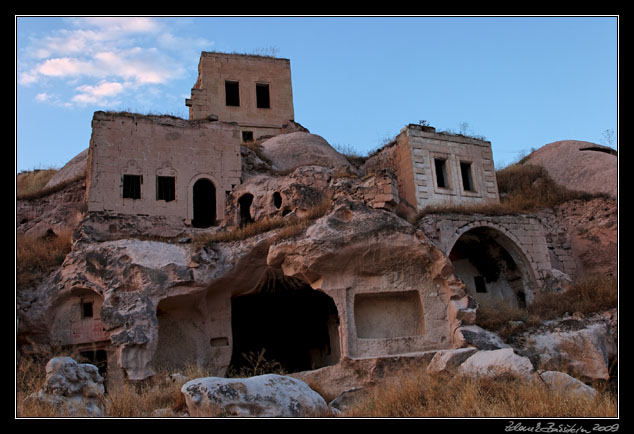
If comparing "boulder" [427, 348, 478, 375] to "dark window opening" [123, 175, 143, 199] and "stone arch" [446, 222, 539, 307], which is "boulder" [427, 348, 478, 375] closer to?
"stone arch" [446, 222, 539, 307]

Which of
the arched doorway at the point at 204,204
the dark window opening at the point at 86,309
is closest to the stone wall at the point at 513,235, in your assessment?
the arched doorway at the point at 204,204

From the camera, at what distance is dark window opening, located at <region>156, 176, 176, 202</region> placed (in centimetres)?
2177

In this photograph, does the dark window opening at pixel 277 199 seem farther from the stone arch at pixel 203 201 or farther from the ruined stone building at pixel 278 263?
the stone arch at pixel 203 201

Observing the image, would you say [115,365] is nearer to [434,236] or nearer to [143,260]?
[143,260]

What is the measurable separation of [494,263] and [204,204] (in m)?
9.82

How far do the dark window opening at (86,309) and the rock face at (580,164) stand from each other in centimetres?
1645

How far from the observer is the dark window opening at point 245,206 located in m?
21.4

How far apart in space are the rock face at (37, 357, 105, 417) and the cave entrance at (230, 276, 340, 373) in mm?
7199

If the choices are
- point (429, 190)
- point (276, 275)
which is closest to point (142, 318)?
point (276, 275)

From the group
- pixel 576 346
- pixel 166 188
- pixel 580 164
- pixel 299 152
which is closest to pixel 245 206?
pixel 166 188

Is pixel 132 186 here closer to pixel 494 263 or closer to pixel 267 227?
pixel 267 227

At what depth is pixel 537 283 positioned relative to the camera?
2077 cm

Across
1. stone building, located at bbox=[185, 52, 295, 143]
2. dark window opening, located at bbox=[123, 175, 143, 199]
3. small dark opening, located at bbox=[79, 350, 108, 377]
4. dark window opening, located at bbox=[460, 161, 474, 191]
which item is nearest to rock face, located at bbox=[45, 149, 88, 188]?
dark window opening, located at bbox=[123, 175, 143, 199]

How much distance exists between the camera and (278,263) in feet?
53.8
